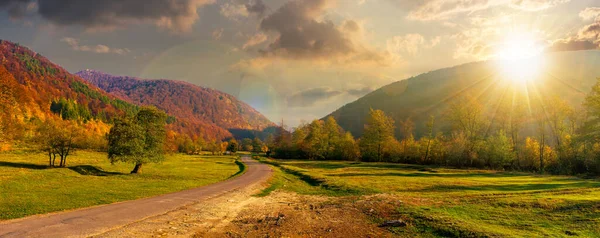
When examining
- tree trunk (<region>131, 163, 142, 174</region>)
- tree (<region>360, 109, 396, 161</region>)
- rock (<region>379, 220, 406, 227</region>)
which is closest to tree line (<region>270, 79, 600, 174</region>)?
tree (<region>360, 109, 396, 161</region>)

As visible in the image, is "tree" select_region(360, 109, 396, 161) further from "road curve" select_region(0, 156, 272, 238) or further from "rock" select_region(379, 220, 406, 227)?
"rock" select_region(379, 220, 406, 227)

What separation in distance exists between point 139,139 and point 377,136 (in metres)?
63.5

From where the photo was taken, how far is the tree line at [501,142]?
171 ft

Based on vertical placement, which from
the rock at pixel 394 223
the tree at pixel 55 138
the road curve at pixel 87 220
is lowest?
the road curve at pixel 87 220

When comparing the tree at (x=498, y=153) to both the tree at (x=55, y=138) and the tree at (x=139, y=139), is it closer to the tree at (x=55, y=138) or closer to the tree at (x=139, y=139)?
the tree at (x=139, y=139)

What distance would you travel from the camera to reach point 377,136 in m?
84.4

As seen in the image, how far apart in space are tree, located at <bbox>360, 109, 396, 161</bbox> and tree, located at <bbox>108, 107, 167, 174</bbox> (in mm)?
59250

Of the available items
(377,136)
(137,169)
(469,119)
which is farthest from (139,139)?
(469,119)

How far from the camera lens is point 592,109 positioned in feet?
151

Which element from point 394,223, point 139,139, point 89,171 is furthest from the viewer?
point 139,139

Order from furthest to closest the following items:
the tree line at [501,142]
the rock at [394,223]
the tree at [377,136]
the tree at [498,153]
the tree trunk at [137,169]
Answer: the tree at [377,136] < the tree at [498,153] < the tree line at [501,142] < the tree trunk at [137,169] < the rock at [394,223]

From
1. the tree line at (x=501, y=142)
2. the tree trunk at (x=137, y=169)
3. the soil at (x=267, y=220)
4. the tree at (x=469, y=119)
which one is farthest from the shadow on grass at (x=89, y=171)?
the tree at (x=469, y=119)

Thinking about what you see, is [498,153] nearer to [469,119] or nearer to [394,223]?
[469,119]

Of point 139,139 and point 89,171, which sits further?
point 139,139
